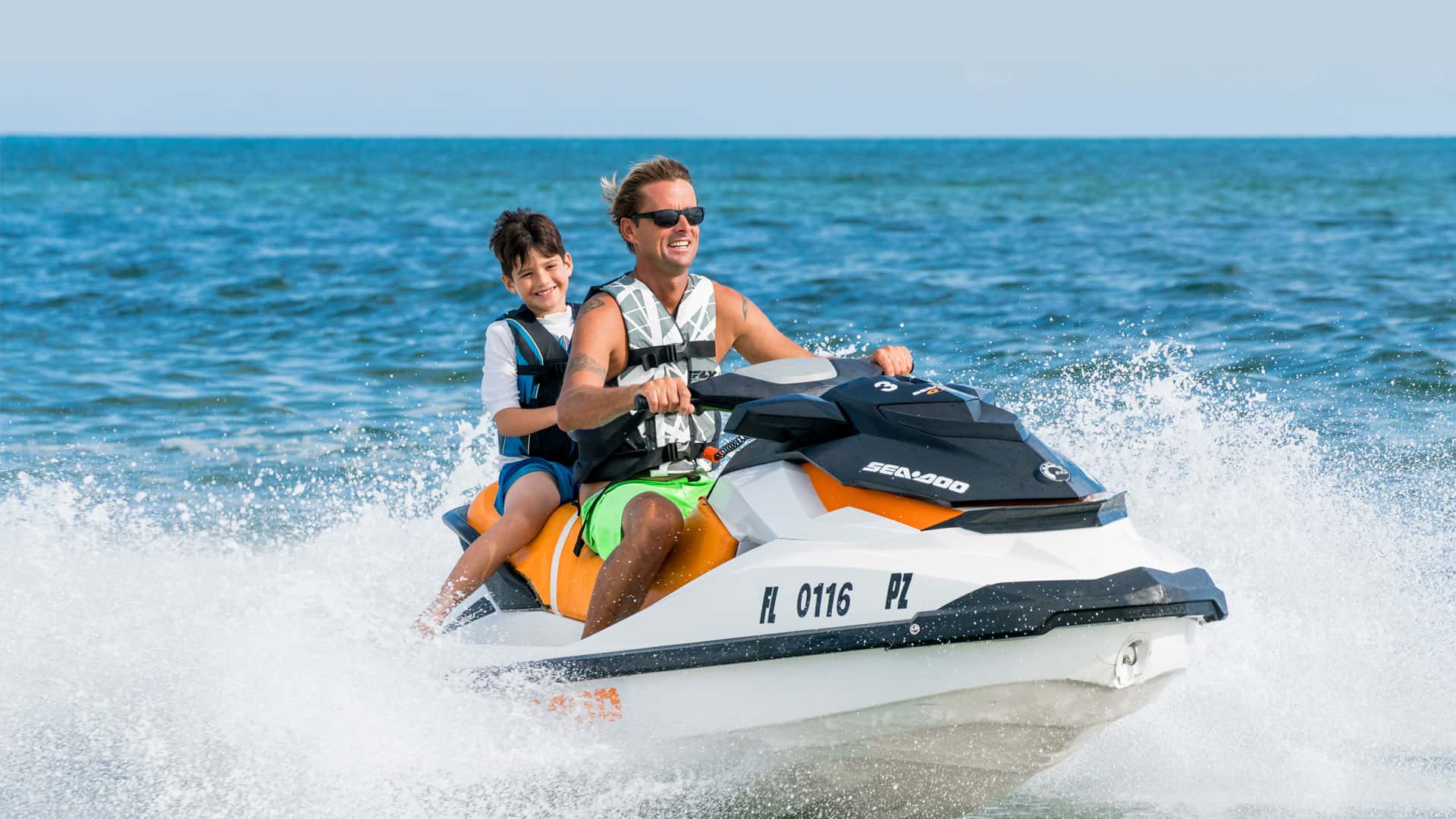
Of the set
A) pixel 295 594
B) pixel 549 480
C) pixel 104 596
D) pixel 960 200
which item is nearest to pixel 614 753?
pixel 549 480

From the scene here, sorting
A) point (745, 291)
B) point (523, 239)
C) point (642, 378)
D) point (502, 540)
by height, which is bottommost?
point (745, 291)

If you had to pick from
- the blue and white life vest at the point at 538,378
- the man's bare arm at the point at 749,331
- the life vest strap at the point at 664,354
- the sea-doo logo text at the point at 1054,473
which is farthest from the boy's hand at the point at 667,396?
Result: the blue and white life vest at the point at 538,378

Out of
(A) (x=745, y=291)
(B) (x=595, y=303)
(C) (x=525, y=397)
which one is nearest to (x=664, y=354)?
(B) (x=595, y=303)

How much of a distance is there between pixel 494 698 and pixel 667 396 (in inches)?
37.7

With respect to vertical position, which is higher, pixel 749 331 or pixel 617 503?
pixel 749 331

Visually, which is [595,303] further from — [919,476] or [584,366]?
[919,476]

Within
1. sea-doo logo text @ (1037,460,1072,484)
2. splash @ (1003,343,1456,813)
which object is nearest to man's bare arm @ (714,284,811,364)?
sea-doo logo text @ (1037,460,1072,484)

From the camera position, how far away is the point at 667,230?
3609mm

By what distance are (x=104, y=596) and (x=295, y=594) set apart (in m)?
1.10

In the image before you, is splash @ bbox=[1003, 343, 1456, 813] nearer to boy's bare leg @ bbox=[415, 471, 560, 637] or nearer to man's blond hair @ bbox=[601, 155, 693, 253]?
boy's bare leg @ bbox=[415, 471, 560, 637]

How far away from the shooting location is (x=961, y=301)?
12.9 metres

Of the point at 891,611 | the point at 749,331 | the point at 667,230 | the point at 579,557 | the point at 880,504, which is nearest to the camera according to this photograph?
the point at 891,611

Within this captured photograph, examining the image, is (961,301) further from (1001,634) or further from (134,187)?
(134,187)

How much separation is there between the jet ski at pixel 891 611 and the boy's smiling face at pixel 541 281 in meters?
1.08
